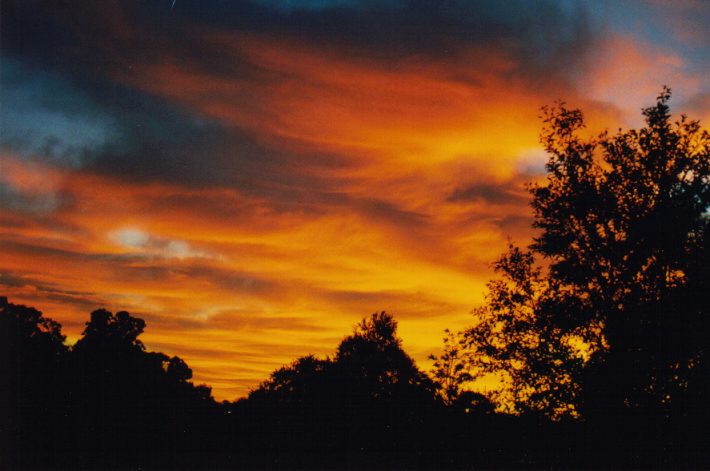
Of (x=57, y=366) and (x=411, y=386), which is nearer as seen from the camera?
(x=57, y=366)

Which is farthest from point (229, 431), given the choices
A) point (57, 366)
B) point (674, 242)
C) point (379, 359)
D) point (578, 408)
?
point (674, 242)

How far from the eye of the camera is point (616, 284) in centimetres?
2448

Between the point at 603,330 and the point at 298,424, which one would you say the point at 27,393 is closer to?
the point at 298,424

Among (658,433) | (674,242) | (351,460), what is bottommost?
(351,460)

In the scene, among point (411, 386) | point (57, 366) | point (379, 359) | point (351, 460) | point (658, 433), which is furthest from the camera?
point (379, 359)

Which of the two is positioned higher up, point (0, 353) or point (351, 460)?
point (0, 353)

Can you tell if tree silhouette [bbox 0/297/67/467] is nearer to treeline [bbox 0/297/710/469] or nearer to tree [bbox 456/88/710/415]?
treeline [bbox 0/297/710/469]

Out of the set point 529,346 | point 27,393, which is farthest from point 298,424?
point 529,346

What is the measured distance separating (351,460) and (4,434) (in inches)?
745

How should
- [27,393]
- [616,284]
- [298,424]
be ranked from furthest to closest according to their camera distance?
[298,424]
[27,393]
[616,284]

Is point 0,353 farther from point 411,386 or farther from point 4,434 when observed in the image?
point 411,386

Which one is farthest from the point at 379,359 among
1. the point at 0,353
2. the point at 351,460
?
the point at 0,353

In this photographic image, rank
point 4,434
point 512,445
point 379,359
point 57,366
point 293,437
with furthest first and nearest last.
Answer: point 379,359
point 293,437
point 57,366
point 4,434
point 512,445

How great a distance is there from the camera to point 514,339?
25.4 meters
